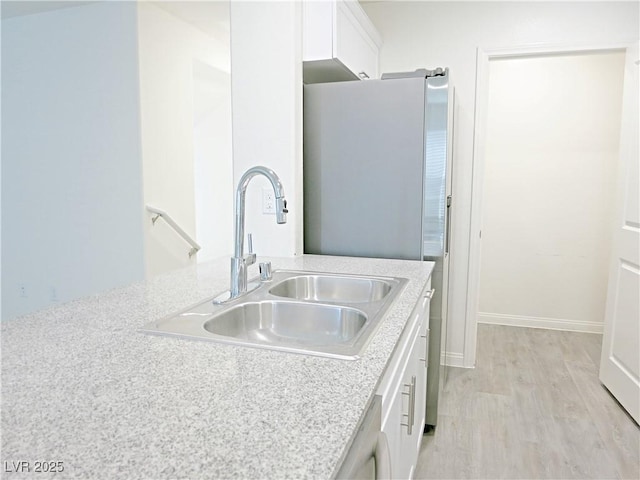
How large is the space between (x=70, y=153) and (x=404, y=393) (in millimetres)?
3254

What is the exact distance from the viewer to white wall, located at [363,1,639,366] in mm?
2688

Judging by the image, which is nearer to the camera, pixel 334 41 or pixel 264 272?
pixel 264 272

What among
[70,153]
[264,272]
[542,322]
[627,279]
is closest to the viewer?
[264,272]

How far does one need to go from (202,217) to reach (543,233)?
10.9ft

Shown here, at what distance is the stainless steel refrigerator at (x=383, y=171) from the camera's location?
6.73 ft

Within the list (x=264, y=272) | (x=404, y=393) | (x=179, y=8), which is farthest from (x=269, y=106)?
(x=179, y=8)

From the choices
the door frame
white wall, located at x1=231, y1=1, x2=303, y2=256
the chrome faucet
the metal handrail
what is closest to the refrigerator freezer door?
white wall, located at x1=231, y1=1, x2=303, y2=256

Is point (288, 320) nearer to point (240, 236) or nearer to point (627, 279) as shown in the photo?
point (240, 236)

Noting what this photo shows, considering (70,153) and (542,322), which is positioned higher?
(70,153)

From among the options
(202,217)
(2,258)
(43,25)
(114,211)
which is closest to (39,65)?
(43,25)

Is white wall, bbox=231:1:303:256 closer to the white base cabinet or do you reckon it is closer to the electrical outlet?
the electrical outlet

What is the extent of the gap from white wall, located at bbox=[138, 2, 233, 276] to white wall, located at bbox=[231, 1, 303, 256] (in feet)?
4.77

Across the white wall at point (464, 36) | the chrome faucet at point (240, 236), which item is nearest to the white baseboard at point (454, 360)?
the white wall at point (464, 36)

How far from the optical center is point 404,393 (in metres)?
1.33
